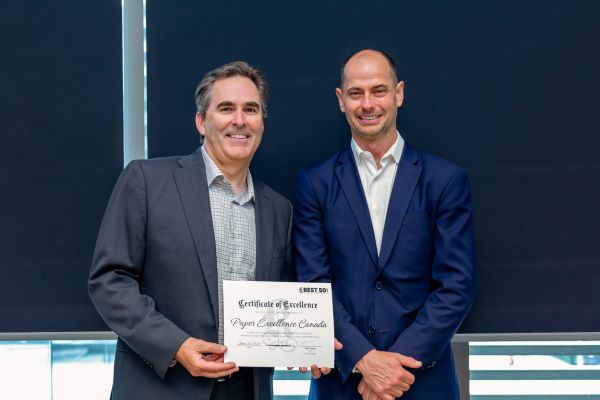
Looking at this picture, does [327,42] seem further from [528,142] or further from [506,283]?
A: [506,283]

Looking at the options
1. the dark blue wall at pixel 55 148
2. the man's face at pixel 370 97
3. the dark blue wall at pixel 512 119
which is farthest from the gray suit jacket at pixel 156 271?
the dark blue wall at pixel 512 119

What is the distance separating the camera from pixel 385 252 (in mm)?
2010

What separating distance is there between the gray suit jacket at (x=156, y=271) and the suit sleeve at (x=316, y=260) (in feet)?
0.59

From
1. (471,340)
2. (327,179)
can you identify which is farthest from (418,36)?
(471,340)

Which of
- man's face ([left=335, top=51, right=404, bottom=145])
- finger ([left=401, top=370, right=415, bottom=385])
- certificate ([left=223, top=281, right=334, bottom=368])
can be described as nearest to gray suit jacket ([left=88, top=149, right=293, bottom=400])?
certificate ([left=223, top=281, right=334, bottom=368])

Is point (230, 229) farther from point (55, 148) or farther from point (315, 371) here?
point (55, 148)

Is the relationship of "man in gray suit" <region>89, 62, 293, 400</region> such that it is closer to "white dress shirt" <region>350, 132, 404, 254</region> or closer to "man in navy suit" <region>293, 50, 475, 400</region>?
"man in navy suit" <region>293, 50, 475, 400</region>

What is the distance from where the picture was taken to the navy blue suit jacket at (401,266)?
1964 millimetres

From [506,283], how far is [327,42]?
123 cm

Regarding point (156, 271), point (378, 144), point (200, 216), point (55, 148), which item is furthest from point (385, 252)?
point (55, 148)

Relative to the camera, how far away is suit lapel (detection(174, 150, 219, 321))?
73.3 inches

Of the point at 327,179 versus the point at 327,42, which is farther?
the point at 327,42

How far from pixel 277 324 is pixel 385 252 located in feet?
1.46

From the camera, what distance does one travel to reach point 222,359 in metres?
1.81
